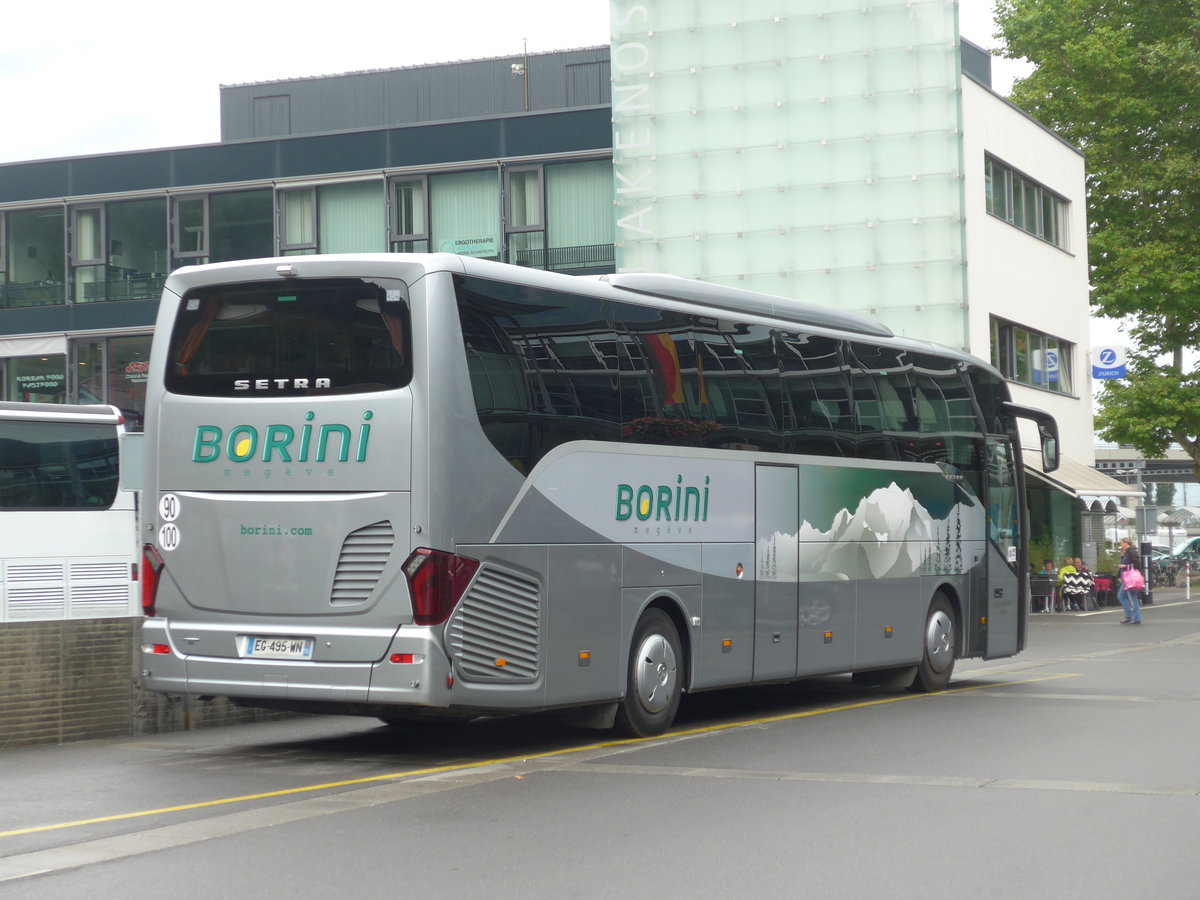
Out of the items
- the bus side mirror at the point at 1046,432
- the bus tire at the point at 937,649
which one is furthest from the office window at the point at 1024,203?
the bus tire at the point at 937,649

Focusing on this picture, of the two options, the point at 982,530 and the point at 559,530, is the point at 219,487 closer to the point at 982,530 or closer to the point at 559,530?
the point at 559,530

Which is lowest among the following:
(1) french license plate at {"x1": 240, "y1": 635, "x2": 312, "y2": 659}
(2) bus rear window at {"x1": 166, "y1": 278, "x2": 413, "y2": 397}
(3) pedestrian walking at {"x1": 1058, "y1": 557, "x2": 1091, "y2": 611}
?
(3) pedestrian walking at {"x1": 1058, "y1": 557, "x2": 1091, "y2": 611}

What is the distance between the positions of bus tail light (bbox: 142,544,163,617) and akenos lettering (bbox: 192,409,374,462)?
77cm

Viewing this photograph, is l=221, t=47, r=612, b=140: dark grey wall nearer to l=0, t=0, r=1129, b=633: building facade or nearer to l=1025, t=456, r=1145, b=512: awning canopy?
l=0, t=0, r=1129, b=633: building facade

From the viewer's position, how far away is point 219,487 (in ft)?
37.4

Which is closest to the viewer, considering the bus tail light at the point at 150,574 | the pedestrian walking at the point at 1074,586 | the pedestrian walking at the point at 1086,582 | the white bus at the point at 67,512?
the bus tail light at the point at 150,574

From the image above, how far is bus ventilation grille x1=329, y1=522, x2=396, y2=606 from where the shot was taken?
10844 mm

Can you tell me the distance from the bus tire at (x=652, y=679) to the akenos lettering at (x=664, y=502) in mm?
774

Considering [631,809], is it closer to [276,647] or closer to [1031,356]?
[276,647]

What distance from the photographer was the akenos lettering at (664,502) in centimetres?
1254

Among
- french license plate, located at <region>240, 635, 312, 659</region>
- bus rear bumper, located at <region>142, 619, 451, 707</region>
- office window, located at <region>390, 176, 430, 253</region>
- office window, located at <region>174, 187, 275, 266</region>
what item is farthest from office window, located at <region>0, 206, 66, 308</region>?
french license plate, located at <region>240, 635, 312, 659</region>

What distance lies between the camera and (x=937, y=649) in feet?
57.6

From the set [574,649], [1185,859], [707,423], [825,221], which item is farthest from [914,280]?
[1185,859]

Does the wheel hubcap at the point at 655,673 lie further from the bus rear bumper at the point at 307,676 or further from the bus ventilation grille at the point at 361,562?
the bus ventilation grille at the point at 361,562
